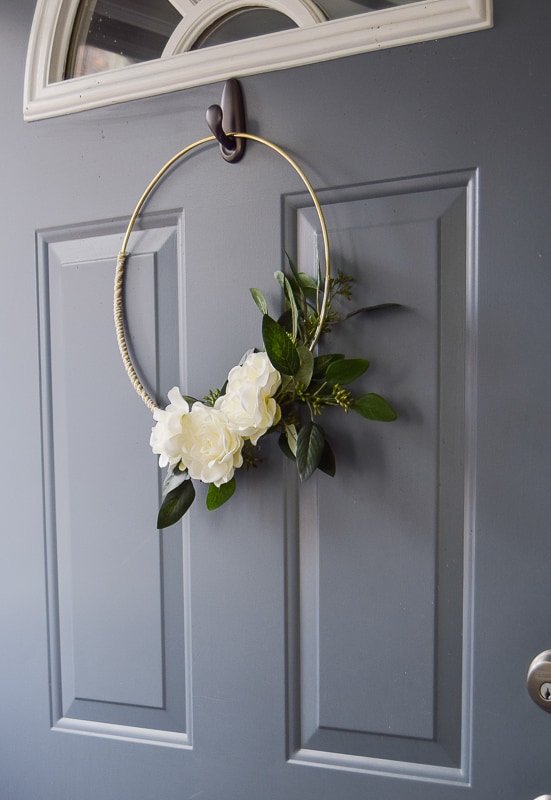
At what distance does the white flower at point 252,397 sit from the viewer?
0.72 m

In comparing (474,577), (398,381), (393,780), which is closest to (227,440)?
(398,381)

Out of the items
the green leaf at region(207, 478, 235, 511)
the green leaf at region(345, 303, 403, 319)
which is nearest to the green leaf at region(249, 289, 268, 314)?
the green leaf at region(345, 303, 403, 319)

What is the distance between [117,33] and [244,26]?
0.61 ft

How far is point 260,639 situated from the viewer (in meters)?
0.83

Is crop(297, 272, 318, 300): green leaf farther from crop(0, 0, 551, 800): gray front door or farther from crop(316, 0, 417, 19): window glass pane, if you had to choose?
crop(316, 0, 417, 19): window glass pane

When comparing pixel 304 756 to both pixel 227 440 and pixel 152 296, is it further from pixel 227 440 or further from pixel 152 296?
pixel 152 296

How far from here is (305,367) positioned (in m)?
0.74

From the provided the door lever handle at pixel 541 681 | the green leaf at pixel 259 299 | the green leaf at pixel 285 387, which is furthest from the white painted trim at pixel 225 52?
the door lever handle at pixel 541 681

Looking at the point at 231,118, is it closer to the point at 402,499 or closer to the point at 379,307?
the point at 379,307

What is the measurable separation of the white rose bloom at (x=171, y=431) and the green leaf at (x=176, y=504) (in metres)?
0.05

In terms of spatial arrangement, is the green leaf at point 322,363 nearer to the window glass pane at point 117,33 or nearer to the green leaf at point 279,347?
the green leaf at point 279,347

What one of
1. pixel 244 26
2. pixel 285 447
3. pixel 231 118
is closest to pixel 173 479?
pixel 285 447

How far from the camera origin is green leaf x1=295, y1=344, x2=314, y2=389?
2.43ft

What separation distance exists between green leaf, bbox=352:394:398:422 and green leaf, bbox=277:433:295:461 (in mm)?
88
